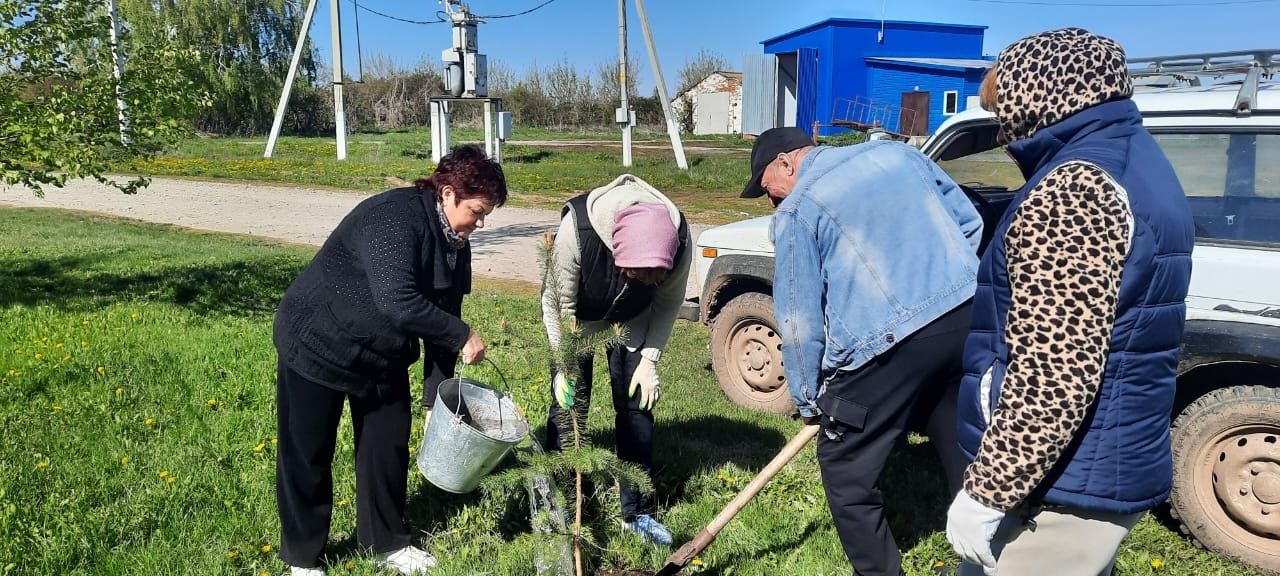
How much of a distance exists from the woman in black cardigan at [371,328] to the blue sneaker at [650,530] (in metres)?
1.02

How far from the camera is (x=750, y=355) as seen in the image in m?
5.50

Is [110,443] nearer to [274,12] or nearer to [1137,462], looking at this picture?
[1137,462]

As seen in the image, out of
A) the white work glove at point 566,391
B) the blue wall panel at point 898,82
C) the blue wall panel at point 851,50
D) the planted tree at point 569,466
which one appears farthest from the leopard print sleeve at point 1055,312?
the blue wall panel at point 898,82

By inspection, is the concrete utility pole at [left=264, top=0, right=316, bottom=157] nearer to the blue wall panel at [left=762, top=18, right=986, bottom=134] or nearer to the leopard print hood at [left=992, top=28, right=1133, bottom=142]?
the blue wall panel at [left=762, top=18, right=986, bottom=134]

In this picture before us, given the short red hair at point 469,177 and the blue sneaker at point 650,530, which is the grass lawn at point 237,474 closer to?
the blue sneaker at point 650,530

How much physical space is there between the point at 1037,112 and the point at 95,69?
7963 millimetres

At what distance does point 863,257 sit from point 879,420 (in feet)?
1.67

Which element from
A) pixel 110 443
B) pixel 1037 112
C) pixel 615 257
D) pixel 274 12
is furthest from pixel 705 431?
pixel 274 12

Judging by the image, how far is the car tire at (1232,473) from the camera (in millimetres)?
3408

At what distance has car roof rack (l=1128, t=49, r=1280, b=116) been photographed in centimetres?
367

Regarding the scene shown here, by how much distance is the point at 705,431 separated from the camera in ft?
16.5

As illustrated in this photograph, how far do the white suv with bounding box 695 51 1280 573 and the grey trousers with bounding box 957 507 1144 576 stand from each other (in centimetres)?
182

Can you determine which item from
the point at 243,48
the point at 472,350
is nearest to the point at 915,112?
the point at 472,350

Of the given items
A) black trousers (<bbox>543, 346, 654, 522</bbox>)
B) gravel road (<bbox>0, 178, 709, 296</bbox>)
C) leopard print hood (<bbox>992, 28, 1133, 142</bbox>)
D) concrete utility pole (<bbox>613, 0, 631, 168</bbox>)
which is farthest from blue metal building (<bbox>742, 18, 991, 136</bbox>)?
leopard print hood (<bbox>992, 28, 1133, 142</bbox>)
